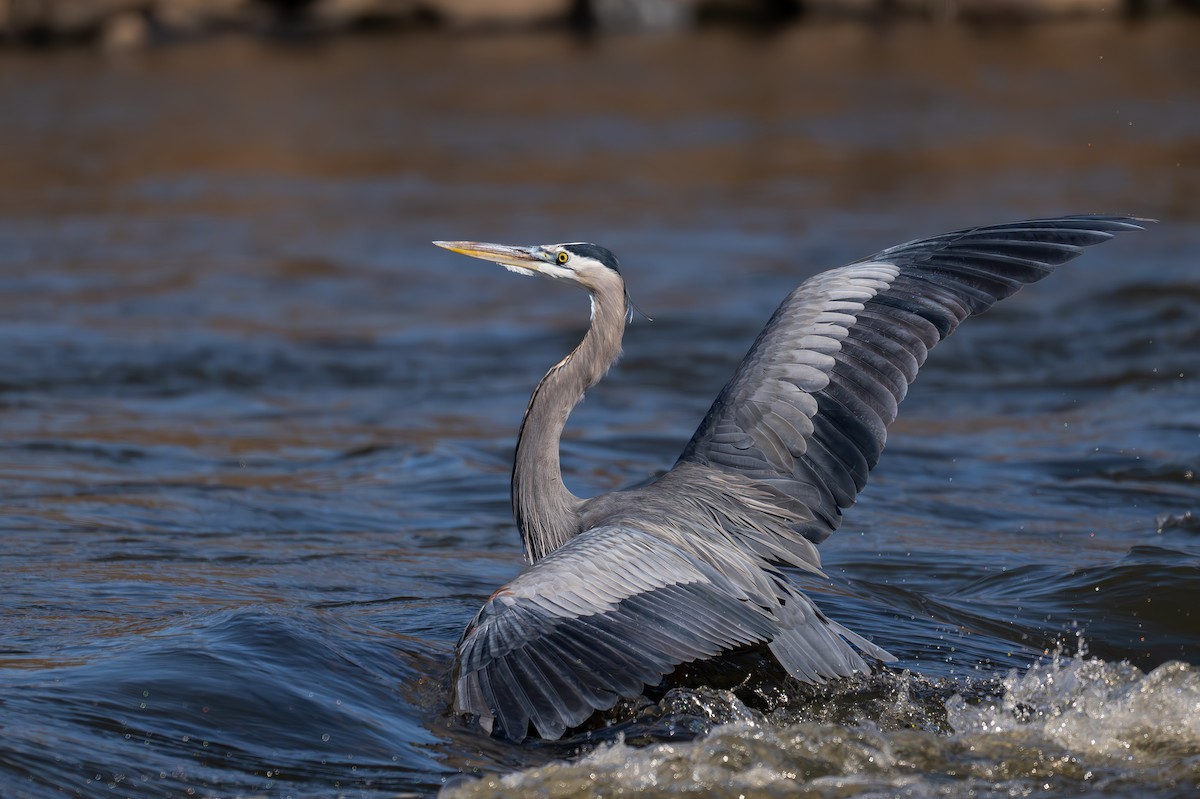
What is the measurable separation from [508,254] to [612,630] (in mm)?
1794

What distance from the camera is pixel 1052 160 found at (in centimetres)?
1914

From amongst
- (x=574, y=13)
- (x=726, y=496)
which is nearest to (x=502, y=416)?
(x=726, y=496)

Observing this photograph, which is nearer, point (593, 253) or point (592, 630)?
point (592, 630)

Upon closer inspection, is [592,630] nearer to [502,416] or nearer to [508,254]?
[508,254]

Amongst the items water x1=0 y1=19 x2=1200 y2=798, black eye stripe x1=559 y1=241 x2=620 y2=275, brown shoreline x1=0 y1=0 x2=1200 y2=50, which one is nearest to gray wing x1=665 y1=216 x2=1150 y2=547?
black eye stripe x1=559 y1=241 x2=620 y2=275

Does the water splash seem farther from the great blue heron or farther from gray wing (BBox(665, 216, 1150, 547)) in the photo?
gray wing (BBox(665, 216, 1150, 547))

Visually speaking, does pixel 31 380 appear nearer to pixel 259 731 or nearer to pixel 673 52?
pixel 259 731

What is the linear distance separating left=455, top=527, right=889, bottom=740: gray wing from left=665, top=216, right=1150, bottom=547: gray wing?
519 mm

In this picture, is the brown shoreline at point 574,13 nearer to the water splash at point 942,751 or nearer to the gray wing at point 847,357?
the gray wing at point 847,357

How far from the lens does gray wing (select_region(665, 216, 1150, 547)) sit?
6160 mm

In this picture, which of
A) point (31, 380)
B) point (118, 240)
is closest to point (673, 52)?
point (118, 240)

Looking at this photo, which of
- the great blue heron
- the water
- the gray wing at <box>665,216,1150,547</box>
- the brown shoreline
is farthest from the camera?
the brown shoreline

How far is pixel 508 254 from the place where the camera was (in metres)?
6.40

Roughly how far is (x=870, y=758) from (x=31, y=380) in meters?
7.64
